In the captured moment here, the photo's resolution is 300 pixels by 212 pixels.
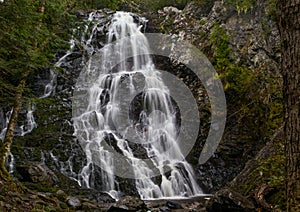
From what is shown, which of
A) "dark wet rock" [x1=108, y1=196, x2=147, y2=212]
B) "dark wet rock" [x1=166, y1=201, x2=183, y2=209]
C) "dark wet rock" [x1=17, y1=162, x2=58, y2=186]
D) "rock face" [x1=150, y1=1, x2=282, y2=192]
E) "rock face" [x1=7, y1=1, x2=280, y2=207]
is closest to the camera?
"dark wet rock" [x1=108, y1=196, x2=147, y2=212]

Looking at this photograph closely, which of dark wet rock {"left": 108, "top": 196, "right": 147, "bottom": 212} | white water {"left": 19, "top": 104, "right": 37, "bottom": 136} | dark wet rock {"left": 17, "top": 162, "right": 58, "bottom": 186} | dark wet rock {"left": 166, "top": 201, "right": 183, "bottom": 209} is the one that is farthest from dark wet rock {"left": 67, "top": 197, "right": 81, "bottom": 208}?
white water {"left": 19, "top": 104, "right": 37, "bottom": 136}

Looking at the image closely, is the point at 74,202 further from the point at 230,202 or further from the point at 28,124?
the point at 28,124

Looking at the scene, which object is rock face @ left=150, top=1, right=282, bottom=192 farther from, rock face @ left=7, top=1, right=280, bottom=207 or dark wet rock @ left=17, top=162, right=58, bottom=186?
dark wet rock @ left=17, top=162, right=58, bottom=186

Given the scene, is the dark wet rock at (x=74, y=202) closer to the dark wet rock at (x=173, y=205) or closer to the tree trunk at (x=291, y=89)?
the dark wet rock at (x=173, y=205)

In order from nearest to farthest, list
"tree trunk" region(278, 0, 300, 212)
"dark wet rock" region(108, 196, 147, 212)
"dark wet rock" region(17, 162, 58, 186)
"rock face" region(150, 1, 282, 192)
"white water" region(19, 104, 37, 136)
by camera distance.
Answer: "tree trunk" region(278, 0, 300, 212)
"dark wet rock" region(108, 196, 147, 212)
"dark wet rock" region(17, 162, 58, 186)
"rock face" region(150, 1, 282, 192)
"white water" region(19, 104, 37, 136)

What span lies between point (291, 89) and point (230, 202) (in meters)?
4.06

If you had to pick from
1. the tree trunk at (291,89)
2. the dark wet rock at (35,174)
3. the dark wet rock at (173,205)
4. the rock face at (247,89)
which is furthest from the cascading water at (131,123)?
the tree trunk at (291,89)

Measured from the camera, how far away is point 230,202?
5.60 m

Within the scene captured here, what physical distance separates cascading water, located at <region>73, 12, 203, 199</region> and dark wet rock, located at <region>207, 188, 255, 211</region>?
2.92m

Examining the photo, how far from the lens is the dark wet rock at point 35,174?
757 centimetres

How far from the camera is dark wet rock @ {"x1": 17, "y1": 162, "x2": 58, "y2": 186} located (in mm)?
7566

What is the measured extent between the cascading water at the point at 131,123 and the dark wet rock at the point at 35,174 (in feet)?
3.81

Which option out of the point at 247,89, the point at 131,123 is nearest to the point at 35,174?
the point at 131,123

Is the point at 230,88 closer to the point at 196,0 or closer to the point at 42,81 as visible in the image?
the point at 196,0
